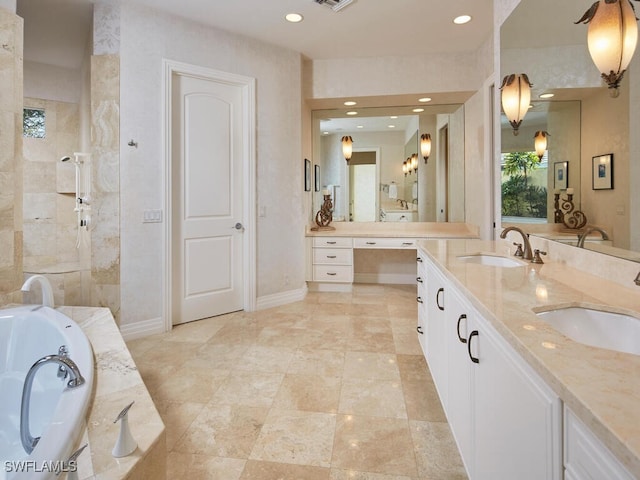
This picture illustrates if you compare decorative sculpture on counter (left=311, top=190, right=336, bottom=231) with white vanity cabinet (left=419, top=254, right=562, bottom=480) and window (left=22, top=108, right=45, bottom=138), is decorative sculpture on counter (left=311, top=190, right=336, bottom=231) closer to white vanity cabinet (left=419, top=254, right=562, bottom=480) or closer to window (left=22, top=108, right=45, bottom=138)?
white vanity cabinet (left=419, top=254, right=562, bottom=480)

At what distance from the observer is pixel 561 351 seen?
778 millimetres

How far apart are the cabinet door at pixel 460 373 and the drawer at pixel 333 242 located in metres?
2.86

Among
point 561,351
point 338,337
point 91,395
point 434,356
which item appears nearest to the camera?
point 561,351

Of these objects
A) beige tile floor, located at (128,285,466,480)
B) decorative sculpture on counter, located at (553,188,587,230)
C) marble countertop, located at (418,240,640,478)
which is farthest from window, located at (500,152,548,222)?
beige tile floor, located at (128,285,466,480)

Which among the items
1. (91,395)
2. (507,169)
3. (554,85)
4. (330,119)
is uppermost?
(330,119)

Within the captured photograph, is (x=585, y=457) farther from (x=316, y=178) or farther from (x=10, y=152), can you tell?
(x=316, y=178)

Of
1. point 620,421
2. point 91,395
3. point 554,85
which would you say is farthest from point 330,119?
point 620,421

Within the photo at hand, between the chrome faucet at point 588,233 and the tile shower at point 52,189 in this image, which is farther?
the tile shower at point 52,189

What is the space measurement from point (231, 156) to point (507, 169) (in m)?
2.57

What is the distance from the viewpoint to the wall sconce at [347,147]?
5055 millimetres

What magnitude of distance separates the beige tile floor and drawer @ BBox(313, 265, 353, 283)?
1.05 metres

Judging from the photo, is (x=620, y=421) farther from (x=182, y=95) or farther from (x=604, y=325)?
(x=182, y=95)

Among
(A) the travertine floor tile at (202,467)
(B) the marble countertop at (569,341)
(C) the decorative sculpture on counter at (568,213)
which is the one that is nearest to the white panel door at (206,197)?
(A) the travertine floor tile at (202,467)

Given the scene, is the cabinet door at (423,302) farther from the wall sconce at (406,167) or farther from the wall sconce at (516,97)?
the wall sconce at (406,167)
